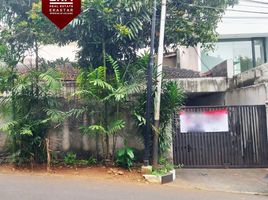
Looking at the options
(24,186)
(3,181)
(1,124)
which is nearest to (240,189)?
(24,186)

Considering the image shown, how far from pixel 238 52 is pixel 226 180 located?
9901 mm

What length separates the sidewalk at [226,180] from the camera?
7.33 m

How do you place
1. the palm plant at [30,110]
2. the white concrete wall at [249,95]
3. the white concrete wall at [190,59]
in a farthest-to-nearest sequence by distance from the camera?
1. the white concrete wall at [190,59]
2. the white concrete wall at [249,95]
3. the palm plant at [30,110]

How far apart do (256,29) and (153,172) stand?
440 inches

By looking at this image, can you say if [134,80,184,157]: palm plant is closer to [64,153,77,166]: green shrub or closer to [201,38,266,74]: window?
[64,153,77,166]: green shrub

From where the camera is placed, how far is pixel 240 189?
23.9 ft

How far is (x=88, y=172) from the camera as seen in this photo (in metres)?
7.93

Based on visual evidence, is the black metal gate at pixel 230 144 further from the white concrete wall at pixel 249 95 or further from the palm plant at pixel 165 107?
the palm plant at pixel 165 107

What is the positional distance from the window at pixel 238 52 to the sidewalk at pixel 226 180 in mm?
8268

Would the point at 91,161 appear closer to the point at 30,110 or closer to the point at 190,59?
the point at 30,110

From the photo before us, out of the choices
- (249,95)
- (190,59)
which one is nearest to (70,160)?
(249,95)

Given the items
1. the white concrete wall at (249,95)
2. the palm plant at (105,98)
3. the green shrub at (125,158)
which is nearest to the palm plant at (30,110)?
the palm plant at (105,98)

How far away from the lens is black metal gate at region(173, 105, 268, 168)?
9.32 m

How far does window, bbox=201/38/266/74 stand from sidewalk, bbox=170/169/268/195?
8.27 m
